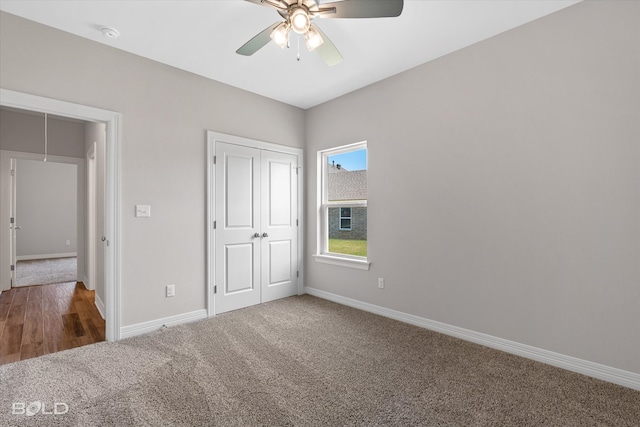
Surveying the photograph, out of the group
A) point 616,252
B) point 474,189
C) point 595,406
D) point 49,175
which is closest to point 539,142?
point 474,189

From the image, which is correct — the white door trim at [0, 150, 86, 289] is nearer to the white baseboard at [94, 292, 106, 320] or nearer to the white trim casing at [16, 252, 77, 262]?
the white baseboard at [94, 292, 106, 320]

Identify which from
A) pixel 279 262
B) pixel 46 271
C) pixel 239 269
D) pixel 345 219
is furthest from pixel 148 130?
pixel 46 271

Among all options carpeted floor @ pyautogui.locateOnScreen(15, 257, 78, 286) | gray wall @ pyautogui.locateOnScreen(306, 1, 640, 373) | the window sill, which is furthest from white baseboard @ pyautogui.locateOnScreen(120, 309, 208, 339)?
carpeted floor @ pyautogui.locateOnScreen(15, 257, 78, 286)

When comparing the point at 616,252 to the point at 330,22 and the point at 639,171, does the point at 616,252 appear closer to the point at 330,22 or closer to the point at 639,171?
the point at 639,171

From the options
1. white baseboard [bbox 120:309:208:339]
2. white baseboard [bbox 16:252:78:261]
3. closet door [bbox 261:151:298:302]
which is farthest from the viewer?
white baseboard [bbox 16:252:78:261]

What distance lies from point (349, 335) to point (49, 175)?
838 centimetres

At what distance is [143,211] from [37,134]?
3.39m

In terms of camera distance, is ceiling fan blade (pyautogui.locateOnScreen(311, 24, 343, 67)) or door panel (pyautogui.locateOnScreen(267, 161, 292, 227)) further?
door panel (pyautogui.locateOnScreen(267, 161, 292, 227))

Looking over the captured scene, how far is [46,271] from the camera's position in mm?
5836

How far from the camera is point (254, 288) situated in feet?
12.8

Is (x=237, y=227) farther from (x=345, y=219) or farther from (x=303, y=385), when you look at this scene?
(x=303, y=385)

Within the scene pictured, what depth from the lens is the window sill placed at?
3682 millimetres

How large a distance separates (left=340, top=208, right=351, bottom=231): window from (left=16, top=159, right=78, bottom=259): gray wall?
6437mm

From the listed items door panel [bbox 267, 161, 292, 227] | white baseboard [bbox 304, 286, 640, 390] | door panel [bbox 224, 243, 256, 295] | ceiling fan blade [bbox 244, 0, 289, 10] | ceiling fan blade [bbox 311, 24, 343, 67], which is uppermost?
ceiling fan blade [bbox 244, 0, 289, 10]
